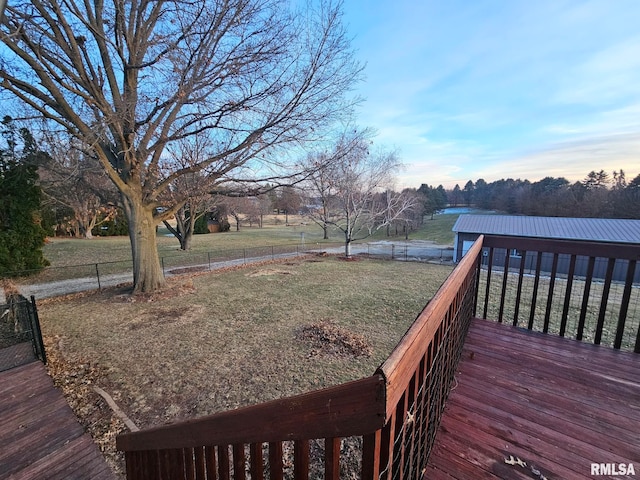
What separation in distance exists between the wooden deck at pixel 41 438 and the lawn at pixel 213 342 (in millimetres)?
175

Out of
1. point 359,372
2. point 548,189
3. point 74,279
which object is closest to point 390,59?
point 359,372

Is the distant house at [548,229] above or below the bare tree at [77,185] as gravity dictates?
below

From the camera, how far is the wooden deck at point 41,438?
2.45 meters

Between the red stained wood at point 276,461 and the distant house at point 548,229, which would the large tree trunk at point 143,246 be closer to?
the red stained wood at point 276,461

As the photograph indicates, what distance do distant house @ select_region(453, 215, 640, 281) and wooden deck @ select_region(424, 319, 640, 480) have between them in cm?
1345

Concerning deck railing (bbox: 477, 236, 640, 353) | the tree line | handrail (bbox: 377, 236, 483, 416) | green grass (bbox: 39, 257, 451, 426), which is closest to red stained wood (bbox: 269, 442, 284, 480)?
handrail (bbox: 377, 236, 483, 416)

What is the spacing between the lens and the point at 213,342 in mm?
5227

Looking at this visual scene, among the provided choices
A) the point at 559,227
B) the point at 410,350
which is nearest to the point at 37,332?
the point at 410,350

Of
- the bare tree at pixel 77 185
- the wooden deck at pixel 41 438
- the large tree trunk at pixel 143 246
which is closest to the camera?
the wooden deck at pixel 41 438

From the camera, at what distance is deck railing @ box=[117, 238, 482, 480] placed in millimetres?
Result: 678

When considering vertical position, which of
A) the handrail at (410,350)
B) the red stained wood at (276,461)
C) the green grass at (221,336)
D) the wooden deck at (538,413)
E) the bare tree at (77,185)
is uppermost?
the bare tree at (77,185)

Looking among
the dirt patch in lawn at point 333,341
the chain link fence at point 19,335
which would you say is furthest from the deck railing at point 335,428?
the chain link fence at point 19,335

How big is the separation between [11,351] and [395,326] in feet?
23.1

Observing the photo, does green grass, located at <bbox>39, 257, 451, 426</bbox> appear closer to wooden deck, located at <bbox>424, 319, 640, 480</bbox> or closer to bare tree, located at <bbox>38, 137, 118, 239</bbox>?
wooden deck, located at <bbox>424, 319, 640, 480</bbox>
